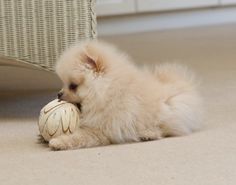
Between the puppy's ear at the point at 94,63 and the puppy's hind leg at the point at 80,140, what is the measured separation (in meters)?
0.17

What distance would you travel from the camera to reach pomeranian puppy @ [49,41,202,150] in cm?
141

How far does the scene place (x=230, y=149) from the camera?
1330 millimetres

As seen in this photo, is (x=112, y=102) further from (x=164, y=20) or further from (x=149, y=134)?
(x=164, y=20)

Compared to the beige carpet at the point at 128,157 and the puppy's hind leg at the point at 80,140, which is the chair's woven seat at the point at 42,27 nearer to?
the beige carpet at the point at 128,157

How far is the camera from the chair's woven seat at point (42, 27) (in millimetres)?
1674

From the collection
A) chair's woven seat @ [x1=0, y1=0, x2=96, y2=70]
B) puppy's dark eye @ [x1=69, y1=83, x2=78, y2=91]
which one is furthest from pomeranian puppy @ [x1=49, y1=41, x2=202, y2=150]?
chair's woven seat @ [x1=0, y1=0, x2=96, y2=70]

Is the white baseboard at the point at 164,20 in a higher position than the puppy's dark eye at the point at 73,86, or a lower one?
lower

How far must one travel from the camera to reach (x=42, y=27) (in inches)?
66.6

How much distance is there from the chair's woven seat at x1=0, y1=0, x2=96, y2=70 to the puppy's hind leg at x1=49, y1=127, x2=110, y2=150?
365 millimetres

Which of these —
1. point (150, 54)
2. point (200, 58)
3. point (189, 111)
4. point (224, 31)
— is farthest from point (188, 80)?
point (224, 31)

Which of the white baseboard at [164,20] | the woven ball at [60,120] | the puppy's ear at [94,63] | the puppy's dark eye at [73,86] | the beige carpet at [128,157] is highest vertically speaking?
the puppy's ear at [94,63]

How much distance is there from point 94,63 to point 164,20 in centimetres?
305

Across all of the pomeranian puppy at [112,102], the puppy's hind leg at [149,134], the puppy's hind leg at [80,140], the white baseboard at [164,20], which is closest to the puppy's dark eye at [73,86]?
the pomeranian puppy at [112,102]

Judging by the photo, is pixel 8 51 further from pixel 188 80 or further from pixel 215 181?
pixel 215 181
